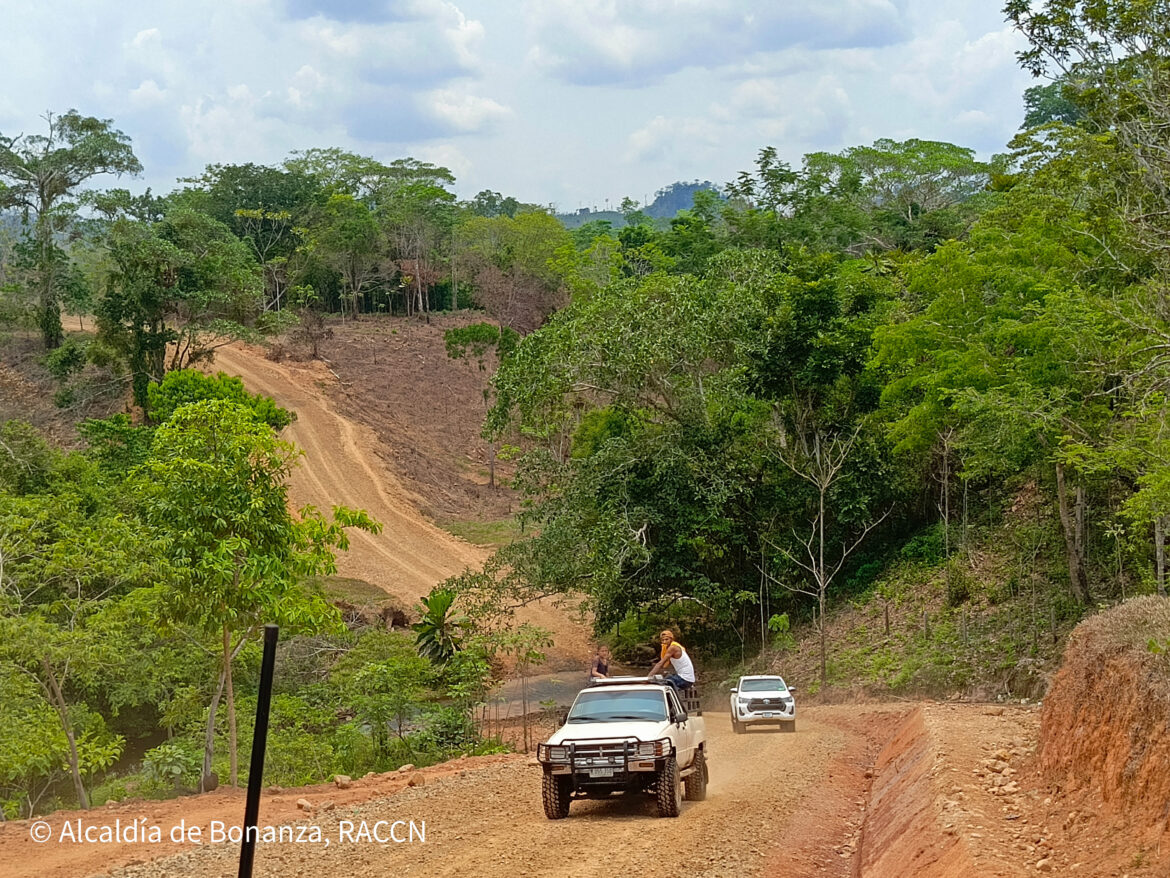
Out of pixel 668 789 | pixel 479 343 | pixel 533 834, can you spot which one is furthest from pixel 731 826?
pixel 479 343

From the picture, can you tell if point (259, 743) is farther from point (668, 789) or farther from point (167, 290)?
point (167, 290)

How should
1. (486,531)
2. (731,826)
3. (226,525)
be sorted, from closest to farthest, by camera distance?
(731,826) < (226,525) < (486,531)

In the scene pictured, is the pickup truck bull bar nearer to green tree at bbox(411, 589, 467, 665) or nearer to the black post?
the black post

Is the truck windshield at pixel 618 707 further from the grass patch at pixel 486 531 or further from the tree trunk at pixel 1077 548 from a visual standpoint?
the grass patch at pixel 486 531

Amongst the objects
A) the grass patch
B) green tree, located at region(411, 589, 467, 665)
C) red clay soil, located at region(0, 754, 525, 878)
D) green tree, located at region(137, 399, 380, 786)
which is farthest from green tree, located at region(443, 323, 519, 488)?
red clay soil, located at region(0, 754, 525, 878)

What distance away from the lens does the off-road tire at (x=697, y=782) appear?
49.2 feet

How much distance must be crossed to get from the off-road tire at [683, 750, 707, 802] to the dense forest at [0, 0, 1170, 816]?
7825mm

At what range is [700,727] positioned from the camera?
624 inches

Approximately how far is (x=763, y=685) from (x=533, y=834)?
41.2ft

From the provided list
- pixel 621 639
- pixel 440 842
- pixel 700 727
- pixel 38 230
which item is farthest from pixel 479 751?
pixel 38 230

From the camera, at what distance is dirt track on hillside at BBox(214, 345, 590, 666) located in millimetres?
50562

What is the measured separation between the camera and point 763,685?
24594mm

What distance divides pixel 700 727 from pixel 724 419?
75.1 feet

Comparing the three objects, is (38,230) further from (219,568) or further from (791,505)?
(219,568)
